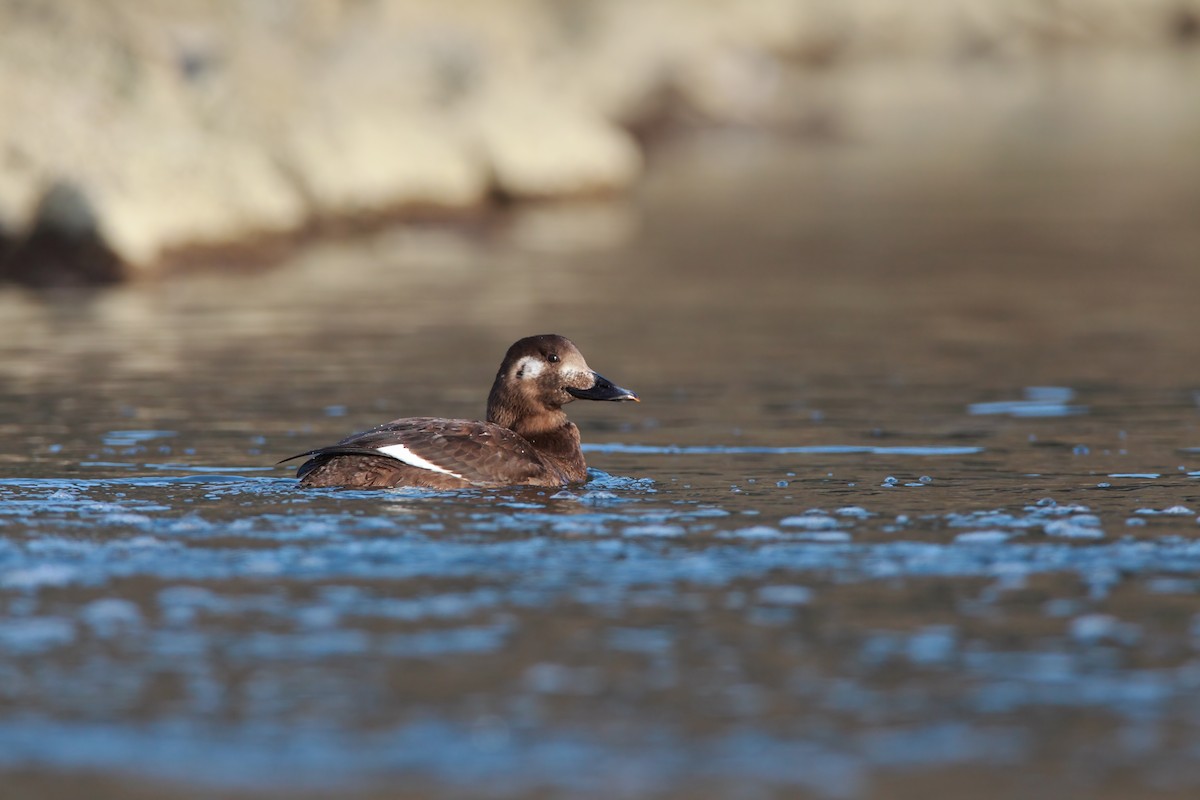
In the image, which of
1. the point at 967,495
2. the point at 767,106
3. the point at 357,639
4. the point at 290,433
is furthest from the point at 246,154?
the point at 767,106

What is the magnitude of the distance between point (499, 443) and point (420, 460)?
0.52m

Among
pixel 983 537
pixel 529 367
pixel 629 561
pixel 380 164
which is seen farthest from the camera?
pixel 380 164

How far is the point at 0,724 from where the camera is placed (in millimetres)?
5668

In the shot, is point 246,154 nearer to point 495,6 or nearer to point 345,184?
point 345,184

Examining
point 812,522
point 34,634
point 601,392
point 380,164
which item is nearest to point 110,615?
point 34,634

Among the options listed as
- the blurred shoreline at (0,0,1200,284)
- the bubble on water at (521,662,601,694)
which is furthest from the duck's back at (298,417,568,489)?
the blurred shoreline at (0,0,1200,284)

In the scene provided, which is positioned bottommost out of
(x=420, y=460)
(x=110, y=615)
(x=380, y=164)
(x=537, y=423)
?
(x=110, y=615)

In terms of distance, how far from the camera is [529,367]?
10430mm

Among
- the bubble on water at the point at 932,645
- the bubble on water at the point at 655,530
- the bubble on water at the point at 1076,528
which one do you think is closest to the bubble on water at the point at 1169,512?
the bubble on water at the point at 1076,528

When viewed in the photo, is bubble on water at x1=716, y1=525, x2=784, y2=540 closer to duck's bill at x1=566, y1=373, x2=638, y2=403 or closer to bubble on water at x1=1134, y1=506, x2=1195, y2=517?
bubble on water at x1=1134, y1=506, x2=1195, y2=517

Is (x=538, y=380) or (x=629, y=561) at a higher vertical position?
(x=538, y=380)

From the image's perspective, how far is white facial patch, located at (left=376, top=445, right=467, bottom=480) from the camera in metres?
9.21

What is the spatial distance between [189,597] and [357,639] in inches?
33.3

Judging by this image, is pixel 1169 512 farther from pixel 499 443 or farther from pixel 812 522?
pixel 499 443
